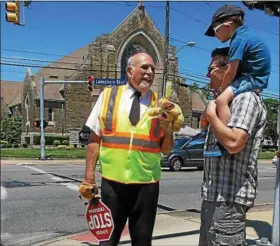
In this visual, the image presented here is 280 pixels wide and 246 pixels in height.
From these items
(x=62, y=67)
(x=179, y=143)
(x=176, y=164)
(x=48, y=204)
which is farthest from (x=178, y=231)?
(x=62, y=67)

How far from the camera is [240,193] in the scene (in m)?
2.31

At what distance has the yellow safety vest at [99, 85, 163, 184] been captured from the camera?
3012 millimetres

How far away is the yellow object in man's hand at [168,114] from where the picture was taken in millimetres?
2914

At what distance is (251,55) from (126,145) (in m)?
1.11

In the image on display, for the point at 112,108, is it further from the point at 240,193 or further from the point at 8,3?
the point at 8,3

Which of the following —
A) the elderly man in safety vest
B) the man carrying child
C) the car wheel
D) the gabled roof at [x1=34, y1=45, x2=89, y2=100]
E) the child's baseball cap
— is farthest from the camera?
the gabled roof at [x1=34, y1=45, x2=89, y2=100]

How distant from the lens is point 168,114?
9.59 feet

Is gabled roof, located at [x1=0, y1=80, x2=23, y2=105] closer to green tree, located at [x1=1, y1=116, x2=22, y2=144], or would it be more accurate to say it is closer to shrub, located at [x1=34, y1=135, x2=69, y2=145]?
green tree, located at [x1=1, y1=116, x2=22, y2=144]

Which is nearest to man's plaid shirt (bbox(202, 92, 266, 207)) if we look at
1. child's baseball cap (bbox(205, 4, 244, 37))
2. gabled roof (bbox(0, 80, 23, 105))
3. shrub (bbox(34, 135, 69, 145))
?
child's baseball cap (bbox(205, 4, 244, 37))

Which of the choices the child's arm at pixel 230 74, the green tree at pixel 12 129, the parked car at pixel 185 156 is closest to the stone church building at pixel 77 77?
the green tree at pixel 12 129

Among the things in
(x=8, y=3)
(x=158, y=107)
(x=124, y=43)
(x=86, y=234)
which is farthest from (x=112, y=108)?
(x=124, y=43)

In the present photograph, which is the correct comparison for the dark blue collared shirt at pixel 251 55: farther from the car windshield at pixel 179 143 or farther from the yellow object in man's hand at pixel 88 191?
the car windshield at pixel 179 143

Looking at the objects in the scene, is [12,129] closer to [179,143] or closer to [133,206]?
[179,143]

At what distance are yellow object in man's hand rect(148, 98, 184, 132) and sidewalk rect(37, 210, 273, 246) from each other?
2.59 m
